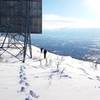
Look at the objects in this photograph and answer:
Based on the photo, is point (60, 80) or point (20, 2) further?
point (20, 2)

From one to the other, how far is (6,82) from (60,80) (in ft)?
7.80

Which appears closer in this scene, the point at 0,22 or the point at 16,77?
the point at 16,77

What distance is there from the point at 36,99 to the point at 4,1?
18229 millimetres

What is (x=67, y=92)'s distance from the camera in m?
9.29

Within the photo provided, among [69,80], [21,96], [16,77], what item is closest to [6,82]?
[16,77]

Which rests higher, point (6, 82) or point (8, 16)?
point (8, 16)

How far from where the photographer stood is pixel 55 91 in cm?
935

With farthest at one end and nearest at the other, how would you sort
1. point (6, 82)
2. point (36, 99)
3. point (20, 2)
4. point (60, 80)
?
point (20, 2), point (60, 80), point (6, 82), point (36, 99)

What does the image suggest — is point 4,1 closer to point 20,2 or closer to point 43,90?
point 20,2

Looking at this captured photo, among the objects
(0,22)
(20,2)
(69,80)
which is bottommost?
(69,80)

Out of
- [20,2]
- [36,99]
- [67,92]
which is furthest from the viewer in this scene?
[20,2]

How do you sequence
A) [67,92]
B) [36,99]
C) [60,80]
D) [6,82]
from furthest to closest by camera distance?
[60,80] < [6,82] < [67,92] < [36,99]

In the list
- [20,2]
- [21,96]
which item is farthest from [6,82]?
[20,2]

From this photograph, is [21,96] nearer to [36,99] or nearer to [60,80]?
[36,99]
